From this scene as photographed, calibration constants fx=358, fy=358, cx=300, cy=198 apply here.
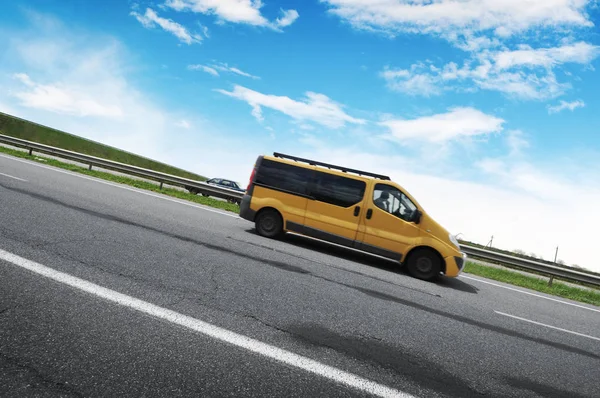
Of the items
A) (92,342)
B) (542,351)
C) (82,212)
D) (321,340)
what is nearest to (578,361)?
(542,351)

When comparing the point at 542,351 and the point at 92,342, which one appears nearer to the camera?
the point at 92,342

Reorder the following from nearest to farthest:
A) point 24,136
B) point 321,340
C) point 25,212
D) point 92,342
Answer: point 92,342
point 321,340
point 25,212
point 24,136

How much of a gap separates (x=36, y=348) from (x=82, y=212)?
5212mm

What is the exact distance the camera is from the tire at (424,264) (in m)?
8.20

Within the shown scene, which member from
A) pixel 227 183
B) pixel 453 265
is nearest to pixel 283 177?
pixel 453 265

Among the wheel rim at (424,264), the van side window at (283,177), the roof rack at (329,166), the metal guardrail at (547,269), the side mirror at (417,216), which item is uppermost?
the roof rack at (329,166)

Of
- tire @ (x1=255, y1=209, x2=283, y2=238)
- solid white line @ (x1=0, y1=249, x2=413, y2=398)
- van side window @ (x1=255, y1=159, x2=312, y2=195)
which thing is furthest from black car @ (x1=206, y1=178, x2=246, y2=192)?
solid white line @ (x1=0, y1=249, x2=413, y2=398)

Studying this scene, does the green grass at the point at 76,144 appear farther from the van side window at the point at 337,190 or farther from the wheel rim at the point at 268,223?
the van side window at the point at 337,190

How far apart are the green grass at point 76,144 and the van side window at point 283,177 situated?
43.6m

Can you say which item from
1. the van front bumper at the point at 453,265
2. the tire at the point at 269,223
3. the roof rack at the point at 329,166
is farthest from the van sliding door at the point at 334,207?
the van front bumper at the point at 453,265

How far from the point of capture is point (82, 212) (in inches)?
278

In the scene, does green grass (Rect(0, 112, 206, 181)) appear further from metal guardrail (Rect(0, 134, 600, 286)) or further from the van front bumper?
the van front bumper

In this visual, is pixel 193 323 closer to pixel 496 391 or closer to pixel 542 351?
pixel 496 391

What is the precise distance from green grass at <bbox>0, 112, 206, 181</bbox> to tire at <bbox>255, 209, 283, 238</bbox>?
4380cm
